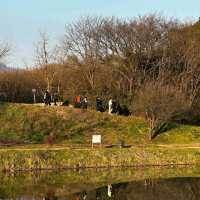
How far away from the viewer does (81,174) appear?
3712 centimetres

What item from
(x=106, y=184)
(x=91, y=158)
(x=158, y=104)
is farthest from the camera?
(x=158, y=104)

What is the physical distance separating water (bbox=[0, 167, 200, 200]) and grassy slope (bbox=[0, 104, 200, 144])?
41.5 ft

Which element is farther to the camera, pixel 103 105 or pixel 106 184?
pixel 103 105

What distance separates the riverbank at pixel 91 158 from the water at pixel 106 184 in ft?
5.26

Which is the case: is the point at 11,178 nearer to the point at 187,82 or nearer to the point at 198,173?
the point at 198,173

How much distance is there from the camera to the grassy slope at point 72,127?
169ft

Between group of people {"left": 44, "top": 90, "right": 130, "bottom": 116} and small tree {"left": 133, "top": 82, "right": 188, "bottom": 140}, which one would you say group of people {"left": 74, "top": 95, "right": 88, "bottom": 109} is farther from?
small tree {"left": 133, "top": 82, "right": 188, "bottom": 140}

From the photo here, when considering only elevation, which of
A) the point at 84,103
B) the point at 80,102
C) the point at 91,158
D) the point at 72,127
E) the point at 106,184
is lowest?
the point at 106,184

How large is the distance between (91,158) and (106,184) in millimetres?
6783

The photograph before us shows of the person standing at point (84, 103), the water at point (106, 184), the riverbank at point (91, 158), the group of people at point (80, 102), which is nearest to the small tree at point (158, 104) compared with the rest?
the person standing at point (84, 103)

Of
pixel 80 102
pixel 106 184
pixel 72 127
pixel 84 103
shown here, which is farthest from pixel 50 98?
pixel 106 184

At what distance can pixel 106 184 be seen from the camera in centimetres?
3384

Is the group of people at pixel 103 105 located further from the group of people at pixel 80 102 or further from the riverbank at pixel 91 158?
the riverbank at pixel 91 158

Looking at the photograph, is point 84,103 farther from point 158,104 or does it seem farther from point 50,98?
point 158,104
